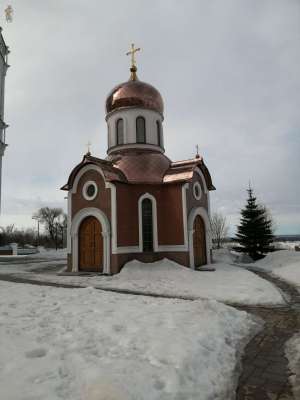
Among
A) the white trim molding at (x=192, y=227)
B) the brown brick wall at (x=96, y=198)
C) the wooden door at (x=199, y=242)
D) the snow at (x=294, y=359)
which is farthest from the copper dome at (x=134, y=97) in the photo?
the snow at (x=294, y=359)

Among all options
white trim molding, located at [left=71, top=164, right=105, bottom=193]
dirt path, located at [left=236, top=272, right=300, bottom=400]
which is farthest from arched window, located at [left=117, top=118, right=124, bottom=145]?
dirt path, located at [left=236, top=272, right=300, bottom=400]

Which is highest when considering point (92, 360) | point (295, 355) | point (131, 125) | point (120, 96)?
point (120, 96)

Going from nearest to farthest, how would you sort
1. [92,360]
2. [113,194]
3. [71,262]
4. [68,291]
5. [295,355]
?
[92,360]
[295,355]
[68,291]
[113,194]
[71,262]

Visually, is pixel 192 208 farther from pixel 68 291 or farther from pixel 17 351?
pixel 17 351

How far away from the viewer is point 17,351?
3.96 metres

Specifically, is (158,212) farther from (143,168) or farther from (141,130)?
(141,130)

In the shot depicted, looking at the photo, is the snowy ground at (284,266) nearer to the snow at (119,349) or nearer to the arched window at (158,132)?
the snow at (119,349)

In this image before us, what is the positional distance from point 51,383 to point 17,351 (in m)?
1.05

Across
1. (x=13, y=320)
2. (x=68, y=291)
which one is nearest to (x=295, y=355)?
(x=13, y=320)

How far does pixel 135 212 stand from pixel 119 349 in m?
10.2

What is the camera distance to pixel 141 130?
1698 cm

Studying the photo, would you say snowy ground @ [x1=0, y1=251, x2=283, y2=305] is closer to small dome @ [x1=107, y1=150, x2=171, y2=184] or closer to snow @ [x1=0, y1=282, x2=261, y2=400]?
snow @ [x1=0, y1=282, x2=261, y2=400]

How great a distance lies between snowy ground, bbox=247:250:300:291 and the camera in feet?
39.6

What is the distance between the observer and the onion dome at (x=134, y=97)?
16.9m
